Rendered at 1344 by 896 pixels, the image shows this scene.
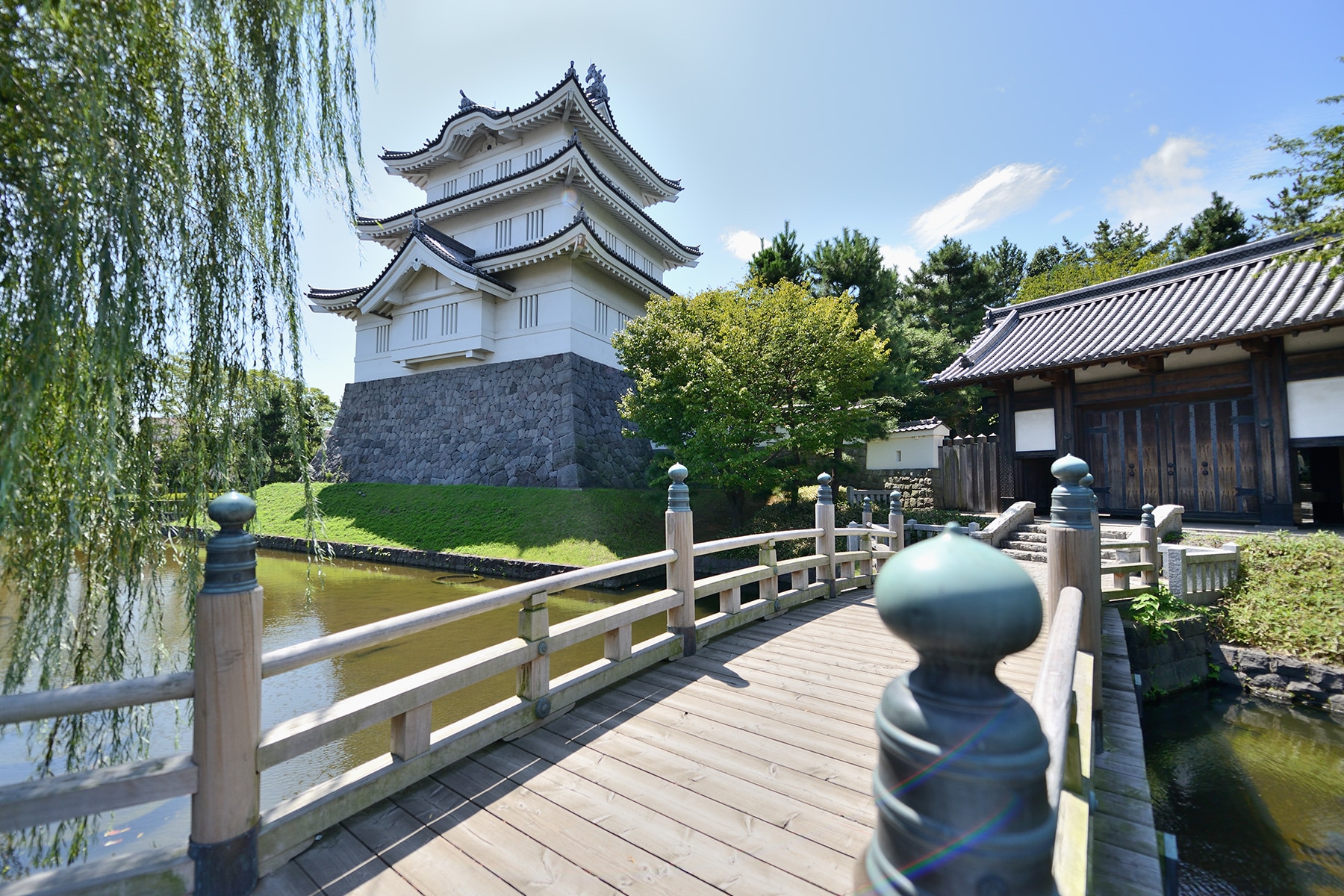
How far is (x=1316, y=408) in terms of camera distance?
24.8 ft

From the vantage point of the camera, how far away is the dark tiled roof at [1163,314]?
7.68m

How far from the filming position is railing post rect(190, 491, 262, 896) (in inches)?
69.6

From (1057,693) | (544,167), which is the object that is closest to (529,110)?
(544,167)

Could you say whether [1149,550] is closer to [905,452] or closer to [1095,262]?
[905,452]

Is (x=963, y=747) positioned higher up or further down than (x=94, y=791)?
higher up

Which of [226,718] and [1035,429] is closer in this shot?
[226,718]

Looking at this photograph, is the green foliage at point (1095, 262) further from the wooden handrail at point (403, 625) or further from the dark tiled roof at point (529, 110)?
the wooden handrail at point (403, 625)

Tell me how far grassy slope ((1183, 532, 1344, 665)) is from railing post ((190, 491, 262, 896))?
8563mm

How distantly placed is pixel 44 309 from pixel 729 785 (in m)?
3.16

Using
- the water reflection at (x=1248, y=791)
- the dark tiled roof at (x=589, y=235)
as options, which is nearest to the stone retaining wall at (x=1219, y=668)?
the water reflection at (x=1248, y=791)

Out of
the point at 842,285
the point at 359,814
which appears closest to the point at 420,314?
the point at 842,285

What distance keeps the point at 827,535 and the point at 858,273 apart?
13.3 m

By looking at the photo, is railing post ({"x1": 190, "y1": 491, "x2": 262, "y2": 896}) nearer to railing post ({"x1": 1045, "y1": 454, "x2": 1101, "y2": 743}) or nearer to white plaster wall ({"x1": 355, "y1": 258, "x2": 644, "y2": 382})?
railing post ({"x1": 1045, "y1": 454, "x2": 1101, "y2": 743})

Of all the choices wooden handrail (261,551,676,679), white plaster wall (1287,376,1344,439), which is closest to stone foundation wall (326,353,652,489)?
wooden handrail (261,551,676,679)
